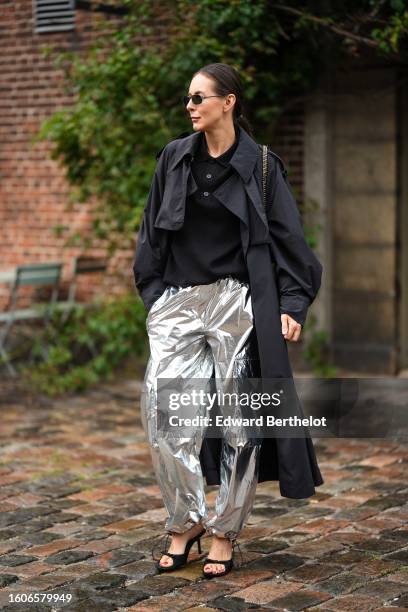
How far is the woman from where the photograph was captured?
4188mm

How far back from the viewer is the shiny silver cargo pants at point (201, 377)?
4.21 m

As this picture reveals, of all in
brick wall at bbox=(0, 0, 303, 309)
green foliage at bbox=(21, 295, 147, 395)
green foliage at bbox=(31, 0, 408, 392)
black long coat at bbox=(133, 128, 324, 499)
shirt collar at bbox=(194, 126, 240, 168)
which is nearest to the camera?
black long coat at bbox=(133, 128, 324, 499)

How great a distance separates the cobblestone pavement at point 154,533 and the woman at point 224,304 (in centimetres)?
22

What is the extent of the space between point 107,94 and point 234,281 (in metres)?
4.07

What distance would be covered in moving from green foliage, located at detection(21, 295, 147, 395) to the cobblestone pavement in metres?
1.30

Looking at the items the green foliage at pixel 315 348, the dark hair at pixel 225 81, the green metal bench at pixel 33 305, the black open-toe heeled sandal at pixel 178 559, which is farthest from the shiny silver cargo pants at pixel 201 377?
the green metal bench at pixel 33 305

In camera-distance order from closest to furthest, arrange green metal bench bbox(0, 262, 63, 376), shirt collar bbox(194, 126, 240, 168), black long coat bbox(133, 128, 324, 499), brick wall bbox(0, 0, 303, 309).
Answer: black long coat bbox(133, 128, 324, 499) → shirt collar bbox(194, 126, 240, 168) → green metal bench bbox(0, 262, 63, 376) → brick wall bbox(0, 0, 303, 309)

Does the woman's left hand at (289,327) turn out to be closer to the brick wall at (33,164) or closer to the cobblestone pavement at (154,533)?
the cobblestone pavement at (154,533)

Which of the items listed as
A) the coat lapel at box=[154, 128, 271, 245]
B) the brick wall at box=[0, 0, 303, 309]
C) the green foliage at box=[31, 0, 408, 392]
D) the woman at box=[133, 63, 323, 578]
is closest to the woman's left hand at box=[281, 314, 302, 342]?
the woman at box=[133, 63, 323, 578]

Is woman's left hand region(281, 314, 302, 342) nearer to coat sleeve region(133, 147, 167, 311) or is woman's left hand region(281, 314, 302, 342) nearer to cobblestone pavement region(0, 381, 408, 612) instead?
coat sleeve region(133, 147, 167, 311)

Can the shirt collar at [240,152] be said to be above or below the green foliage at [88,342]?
above

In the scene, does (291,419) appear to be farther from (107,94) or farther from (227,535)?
(107,94)

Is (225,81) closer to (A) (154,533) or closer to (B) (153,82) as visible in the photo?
(A) (154,533)

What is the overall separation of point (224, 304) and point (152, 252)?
1.26 feet
